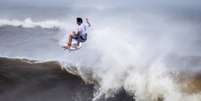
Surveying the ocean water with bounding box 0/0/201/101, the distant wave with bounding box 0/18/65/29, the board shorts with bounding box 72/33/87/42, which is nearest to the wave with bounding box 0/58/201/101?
the ocean water with bounding box 0/0/201/101

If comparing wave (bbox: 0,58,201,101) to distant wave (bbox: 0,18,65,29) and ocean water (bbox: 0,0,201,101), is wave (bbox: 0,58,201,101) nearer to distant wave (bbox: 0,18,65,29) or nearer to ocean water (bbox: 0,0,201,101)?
ocean water (bbox: 0,0,201,101)

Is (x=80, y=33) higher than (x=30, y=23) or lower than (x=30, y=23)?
higher

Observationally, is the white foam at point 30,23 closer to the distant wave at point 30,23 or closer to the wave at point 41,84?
the distant wave at point 30,23

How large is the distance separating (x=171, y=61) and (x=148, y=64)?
1.98 metres

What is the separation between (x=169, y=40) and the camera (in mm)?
28000

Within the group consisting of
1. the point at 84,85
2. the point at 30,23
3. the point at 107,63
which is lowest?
the point at 84,85

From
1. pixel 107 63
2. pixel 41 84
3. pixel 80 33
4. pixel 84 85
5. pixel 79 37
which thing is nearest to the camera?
pixel 84 85

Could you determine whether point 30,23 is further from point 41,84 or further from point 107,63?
point 41,84

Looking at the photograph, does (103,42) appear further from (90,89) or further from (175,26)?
(175,26)

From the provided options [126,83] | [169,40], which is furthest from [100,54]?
[169,40]

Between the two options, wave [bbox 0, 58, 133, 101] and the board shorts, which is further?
the board shorts

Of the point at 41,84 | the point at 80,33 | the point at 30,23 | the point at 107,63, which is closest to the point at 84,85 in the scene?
the point at 41,84

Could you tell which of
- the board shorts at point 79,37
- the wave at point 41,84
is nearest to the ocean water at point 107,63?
the wave at point 41,84

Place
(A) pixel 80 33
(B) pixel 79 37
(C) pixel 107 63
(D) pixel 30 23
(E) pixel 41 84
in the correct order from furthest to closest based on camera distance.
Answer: (D) pixel 30 23, (C) pixel 107 63, (B) pixel 79 37, (A) pixel 80 33, (E) pixel 41 84
